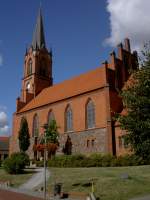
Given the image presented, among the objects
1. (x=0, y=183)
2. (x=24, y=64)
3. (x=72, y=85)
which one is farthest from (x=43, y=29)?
(x=0, y=183)

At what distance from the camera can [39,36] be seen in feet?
231

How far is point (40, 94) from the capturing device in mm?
62062

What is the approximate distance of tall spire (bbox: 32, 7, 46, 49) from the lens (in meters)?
69.6

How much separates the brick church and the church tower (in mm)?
323

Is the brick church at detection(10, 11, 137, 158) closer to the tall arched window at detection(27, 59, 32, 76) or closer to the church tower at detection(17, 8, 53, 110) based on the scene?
the church tower at detection(17, 8, 53, 110)

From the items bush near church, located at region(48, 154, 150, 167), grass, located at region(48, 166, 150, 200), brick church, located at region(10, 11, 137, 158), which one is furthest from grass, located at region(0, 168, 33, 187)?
brick church, located at region(10, 11, 137, 158)

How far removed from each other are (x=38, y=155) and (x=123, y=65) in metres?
23.1

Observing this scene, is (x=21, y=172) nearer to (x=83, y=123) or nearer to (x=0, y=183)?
(x=0, y=183)

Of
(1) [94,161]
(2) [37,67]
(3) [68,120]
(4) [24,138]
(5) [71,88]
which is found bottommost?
(1) [94,161]

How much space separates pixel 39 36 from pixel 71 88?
81.3 ft

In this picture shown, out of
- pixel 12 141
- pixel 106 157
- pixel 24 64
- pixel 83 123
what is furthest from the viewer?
pixel 24 64

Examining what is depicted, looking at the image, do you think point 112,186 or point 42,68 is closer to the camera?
point 112,186

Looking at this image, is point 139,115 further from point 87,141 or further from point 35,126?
point 35,126

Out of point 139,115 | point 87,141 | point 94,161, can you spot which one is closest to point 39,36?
point 87,141
